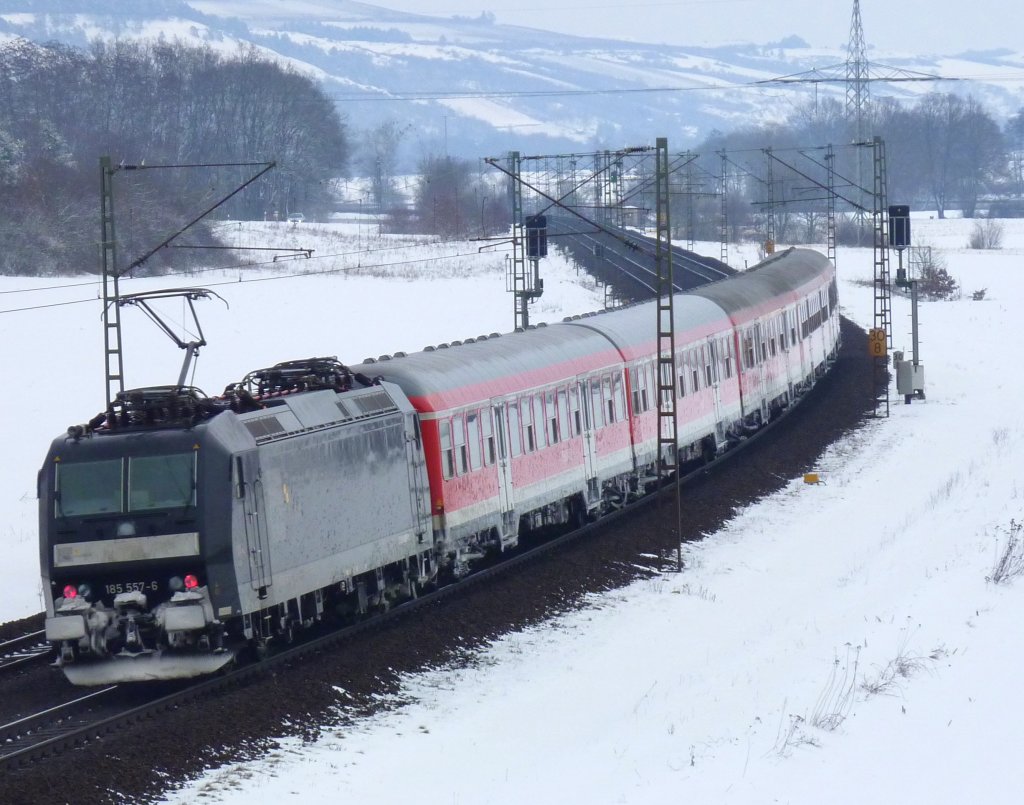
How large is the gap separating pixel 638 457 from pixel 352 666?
13487mm

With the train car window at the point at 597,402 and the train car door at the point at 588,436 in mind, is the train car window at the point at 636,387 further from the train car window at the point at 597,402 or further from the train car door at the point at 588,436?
the train car door at the point at 588,436

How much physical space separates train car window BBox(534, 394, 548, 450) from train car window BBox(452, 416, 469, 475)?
10.2ft

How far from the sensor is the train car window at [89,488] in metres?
18.1

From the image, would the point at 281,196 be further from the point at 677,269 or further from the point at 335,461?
the point at 335,461

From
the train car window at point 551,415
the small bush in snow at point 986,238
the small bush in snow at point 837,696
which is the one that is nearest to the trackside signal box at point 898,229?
the train car window at point 551,415

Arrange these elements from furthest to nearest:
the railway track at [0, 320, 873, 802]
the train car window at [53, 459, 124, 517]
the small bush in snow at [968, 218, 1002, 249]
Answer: the small bush in snow at [968, 218, 1002, 249]
the train car window at [53, 459, 124, 517]
the railway track at [0, 320, 873, 802]

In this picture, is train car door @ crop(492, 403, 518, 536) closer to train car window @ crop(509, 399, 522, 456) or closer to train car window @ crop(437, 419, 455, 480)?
train car window @ crop(509, 399, 522, 456)

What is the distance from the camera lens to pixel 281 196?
121 metres

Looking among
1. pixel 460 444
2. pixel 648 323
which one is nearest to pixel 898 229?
pixel 648 323

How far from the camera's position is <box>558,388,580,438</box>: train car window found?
28211 mm

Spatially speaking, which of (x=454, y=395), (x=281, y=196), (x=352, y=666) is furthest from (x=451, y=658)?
(x=281, y=196)

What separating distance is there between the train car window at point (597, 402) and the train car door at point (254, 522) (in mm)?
11924

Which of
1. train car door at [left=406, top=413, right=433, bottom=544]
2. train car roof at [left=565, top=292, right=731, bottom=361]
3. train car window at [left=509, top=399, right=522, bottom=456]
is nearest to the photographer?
train car door at [left=406, top=413, right=433, bottom=544]

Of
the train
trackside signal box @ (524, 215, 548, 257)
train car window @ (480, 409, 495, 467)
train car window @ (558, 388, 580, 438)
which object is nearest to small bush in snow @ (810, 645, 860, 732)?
the train
